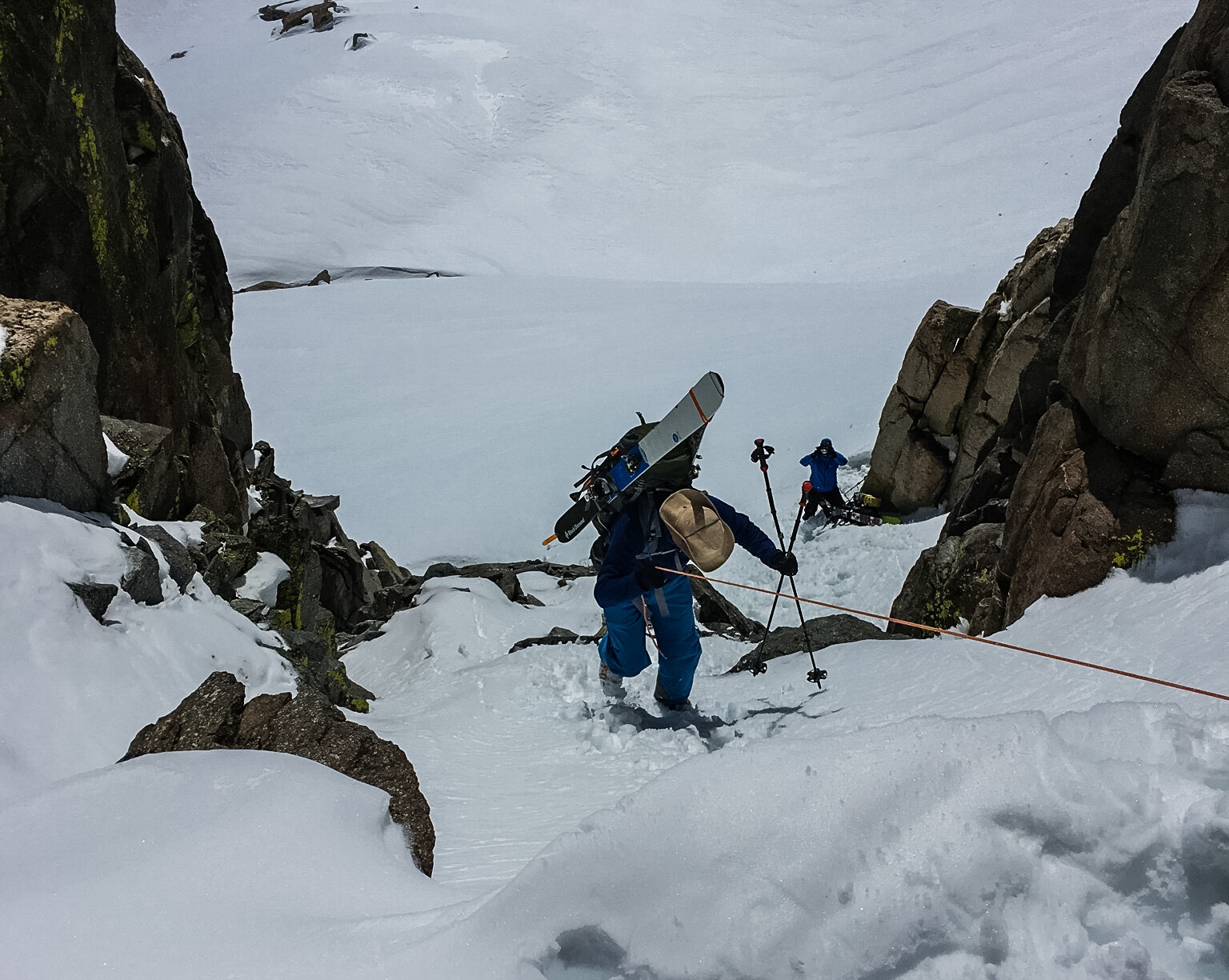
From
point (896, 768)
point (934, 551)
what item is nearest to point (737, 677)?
point (934, 551)

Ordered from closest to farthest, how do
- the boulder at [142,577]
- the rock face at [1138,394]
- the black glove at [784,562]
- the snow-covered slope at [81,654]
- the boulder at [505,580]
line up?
the snow-covered slope at [81,654] < the rock face at [1138,394] < the boulder at [142,577] < the black glove at [784,562] < the boulder at [505,580]

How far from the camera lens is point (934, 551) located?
25.3 feet

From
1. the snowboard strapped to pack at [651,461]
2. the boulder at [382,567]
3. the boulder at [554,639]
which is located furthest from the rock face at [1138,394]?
the boulder at [382,567]

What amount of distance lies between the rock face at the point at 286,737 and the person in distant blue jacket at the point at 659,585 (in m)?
2.26

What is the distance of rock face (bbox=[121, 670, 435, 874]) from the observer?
345cm

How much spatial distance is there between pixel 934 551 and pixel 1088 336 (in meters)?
2.54

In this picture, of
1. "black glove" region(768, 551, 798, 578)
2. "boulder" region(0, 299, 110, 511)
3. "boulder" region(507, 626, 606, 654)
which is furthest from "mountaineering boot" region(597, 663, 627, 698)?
"boulder" region(0, 299, 110, 511)

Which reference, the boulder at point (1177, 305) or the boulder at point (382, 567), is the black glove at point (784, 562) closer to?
the boulder at point (1177, 305)

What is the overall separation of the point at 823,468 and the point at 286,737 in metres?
11.7

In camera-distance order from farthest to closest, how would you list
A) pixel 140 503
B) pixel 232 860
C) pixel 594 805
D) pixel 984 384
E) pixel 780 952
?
pixel 984 384 < pixel 140 503 < pixel 594 805 < pixel 232 860 < pixel 780 952

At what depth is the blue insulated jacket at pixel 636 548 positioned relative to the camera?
17.9ft

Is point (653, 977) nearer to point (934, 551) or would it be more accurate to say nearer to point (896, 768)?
point (896, 768)

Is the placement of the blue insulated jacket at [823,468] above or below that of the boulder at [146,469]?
below

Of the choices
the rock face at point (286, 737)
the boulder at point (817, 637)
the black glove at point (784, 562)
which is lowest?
the boulder at point (817, 637)
